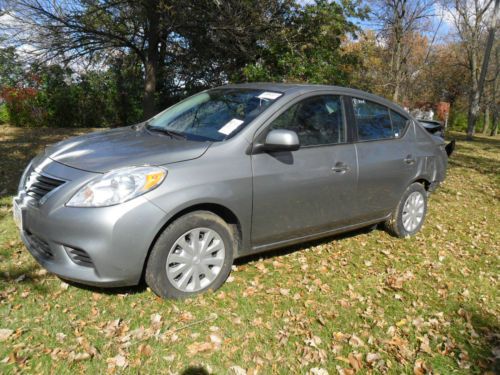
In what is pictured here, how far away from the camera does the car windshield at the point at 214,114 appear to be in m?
3.74

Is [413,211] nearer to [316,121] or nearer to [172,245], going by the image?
[316,121]

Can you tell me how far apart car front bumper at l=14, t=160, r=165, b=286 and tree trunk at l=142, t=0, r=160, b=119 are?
765 cm

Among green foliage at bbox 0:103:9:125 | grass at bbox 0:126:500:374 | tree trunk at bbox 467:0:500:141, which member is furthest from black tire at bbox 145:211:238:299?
tree trunk at bbox 467:0:500:141

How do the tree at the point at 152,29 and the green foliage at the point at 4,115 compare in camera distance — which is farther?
the green foliage at the point at 4,115

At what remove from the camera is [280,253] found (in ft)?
15.1

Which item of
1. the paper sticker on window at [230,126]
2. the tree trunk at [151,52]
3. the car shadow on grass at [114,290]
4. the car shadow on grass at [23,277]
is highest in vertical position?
the tree trunk at [151,52]

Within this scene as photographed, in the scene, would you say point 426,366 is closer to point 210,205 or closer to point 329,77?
point 210,205

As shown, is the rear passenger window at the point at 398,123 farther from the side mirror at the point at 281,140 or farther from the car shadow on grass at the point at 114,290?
the car shadow on grass at the point at 114,290

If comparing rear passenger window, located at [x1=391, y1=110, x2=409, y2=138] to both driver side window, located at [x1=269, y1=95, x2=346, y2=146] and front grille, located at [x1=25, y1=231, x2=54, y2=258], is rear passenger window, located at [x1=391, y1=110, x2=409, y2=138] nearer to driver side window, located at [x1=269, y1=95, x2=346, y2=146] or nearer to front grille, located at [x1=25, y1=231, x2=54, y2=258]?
driver side window, located at [x1=269, y1=95, x2=346, y2=146]

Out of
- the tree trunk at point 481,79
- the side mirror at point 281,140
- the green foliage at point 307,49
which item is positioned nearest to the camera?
the side mirror at point 281,140

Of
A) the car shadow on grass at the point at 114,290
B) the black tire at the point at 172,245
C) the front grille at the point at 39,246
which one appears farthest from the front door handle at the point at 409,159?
the front grille at the point at 39,246

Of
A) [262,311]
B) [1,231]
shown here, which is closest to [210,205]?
[262,311]

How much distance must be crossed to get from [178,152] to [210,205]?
0.49 m

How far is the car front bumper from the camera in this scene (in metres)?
2.94
